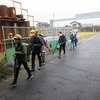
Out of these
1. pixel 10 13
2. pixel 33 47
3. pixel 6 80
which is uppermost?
pixel 10 13

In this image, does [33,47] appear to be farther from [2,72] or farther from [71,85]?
[71,85]

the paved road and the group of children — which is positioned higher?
the group of children

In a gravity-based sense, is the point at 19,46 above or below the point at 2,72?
above

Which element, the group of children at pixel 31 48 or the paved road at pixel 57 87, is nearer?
the paved road at pixel 57 87

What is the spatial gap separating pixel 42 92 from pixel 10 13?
29.0 feet

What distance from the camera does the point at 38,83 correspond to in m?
7.18

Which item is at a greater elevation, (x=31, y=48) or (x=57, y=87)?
(x=31, y=48)

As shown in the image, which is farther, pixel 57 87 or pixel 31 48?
pixel 31 48

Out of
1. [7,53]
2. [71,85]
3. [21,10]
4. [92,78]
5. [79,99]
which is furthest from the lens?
[21,10]

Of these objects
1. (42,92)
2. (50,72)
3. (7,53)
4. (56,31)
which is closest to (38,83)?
(42,92)

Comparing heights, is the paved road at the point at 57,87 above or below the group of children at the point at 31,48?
below

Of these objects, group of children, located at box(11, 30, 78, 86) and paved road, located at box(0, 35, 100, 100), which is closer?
paved road, located at box(0, 35, 100, 100)

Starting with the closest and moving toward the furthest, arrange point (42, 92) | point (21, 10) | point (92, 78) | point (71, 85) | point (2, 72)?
point (42, 92)
point (71, 85)
point (92, 78)
point (2, 72)
point (21, 10)

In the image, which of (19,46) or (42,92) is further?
(19,46)
